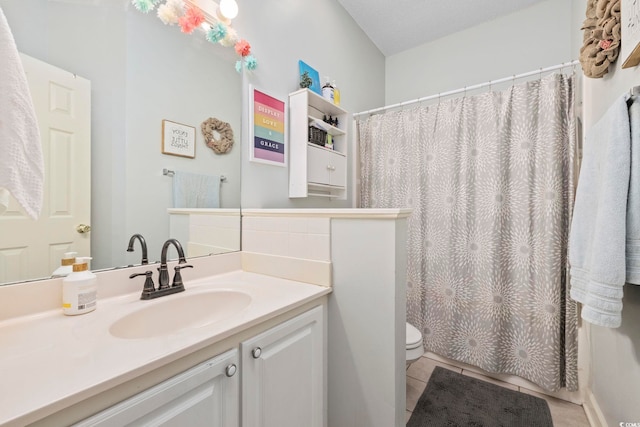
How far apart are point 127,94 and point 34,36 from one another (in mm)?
265

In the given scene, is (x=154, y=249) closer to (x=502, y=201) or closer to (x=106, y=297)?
(x=106, y=297)

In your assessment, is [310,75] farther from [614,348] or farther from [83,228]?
[614,348]

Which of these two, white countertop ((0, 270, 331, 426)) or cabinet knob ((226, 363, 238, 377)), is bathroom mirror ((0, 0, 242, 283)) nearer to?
white countertop ((0, 270, 331, 426))

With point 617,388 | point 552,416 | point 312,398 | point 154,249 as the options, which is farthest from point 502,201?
point 154,249

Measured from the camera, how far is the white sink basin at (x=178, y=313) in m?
0.87

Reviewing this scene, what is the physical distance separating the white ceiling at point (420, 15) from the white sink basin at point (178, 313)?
8.03 ft

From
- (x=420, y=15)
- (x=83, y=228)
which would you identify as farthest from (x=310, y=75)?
(x=83, y=228)

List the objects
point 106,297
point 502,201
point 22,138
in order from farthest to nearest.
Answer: point 502,201, point 106,297, point 22,138

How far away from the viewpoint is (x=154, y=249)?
110cm

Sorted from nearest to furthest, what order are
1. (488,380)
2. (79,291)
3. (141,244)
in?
1. (79,291)
2. (141,244)
3. (488,380)

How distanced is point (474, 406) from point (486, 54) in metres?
2.71

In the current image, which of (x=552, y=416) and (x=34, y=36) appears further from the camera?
(x=552, y=416)

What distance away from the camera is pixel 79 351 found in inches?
24.3

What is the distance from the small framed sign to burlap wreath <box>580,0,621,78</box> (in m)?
1.73
